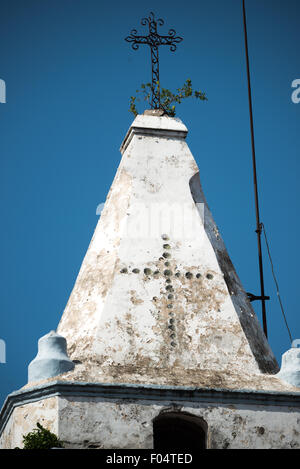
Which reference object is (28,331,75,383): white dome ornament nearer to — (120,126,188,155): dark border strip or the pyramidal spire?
the pyramidal spire

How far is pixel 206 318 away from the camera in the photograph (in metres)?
15.7

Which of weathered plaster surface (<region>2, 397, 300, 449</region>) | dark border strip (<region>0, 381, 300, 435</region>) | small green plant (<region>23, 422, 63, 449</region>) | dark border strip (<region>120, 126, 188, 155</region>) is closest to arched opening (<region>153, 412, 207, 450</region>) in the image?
weathered plaster surface (<region>2, 397, 300, 449</region>)

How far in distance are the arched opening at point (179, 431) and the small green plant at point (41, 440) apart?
5.69 ft

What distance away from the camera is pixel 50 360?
14461 mm

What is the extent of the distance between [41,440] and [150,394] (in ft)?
6.44

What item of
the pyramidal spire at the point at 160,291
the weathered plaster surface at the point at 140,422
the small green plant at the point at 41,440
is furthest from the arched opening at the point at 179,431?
the small green plant at the point at 41,440

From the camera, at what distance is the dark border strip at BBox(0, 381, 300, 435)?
1400 cm

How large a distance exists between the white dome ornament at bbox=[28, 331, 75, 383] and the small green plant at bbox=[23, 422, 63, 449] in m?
1.15

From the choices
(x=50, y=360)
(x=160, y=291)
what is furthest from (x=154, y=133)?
(x=50, y=360)

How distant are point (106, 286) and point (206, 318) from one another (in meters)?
1.88

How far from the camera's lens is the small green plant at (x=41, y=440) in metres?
13.2

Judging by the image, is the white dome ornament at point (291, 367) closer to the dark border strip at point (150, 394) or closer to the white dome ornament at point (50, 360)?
the dark border strip at point (150, 394)
